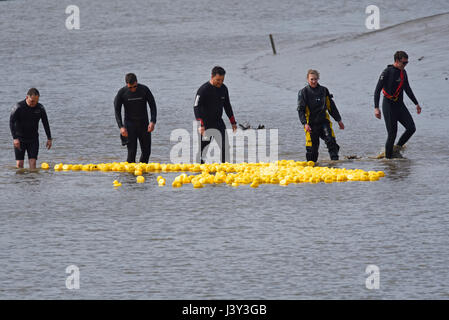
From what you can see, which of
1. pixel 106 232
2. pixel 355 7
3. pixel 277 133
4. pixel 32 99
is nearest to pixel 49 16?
pixel 355 7

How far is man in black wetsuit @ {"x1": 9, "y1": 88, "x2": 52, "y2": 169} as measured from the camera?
A: 17.4 metres

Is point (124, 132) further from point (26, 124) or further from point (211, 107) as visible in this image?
point (26, 124)

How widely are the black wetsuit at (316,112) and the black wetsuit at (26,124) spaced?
15.3ft

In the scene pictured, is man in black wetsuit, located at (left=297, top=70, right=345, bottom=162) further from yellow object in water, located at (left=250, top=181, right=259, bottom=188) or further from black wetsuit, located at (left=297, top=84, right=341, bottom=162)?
yellow object in water, located at (left=250, top=181, right=259, bottom=188)

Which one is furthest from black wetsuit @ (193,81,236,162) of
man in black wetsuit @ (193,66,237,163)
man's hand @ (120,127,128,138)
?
man's hand @ (120,127,128,138)

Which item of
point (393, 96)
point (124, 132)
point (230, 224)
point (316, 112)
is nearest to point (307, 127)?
point (316, 112)

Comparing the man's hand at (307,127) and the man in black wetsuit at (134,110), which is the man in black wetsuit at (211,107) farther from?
the man's hand at (307,127)

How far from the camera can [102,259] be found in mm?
10641

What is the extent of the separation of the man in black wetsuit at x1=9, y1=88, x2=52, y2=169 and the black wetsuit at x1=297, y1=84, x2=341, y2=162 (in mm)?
4654

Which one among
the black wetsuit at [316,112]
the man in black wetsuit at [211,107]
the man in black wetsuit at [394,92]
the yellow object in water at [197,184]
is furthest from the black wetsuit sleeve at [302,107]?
the yellow object in water at [197,184]

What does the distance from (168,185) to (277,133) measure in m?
9.26

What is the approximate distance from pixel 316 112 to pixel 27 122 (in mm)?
5199

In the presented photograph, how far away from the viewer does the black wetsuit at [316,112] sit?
17609 millimetres
